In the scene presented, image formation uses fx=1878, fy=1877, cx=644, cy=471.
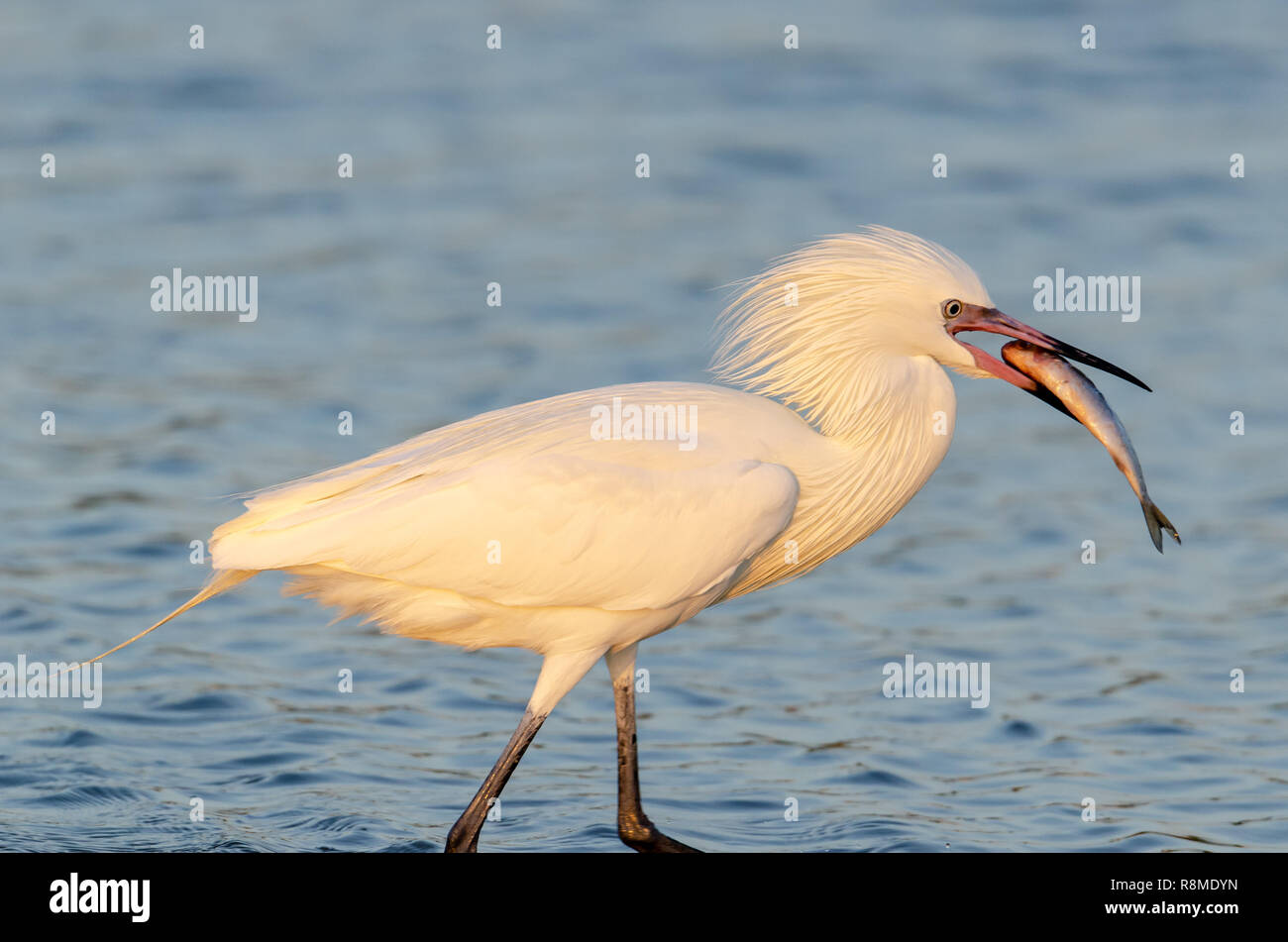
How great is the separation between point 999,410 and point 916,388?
695 cm

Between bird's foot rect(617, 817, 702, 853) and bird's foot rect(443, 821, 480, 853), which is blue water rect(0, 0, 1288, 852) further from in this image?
bird's foot rect(443, 821, 480, 853)

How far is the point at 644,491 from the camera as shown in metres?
7.92

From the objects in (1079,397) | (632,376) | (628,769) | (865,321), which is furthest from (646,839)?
(632,376)

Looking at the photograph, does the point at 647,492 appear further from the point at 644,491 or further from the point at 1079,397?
the point at 1079,397

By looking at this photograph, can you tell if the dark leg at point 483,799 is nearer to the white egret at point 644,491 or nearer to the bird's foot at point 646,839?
the white egret at point 644,491

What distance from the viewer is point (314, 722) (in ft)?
34.0

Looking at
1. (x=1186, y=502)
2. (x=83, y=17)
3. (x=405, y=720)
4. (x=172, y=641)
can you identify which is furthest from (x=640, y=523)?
(x=83, y=17)

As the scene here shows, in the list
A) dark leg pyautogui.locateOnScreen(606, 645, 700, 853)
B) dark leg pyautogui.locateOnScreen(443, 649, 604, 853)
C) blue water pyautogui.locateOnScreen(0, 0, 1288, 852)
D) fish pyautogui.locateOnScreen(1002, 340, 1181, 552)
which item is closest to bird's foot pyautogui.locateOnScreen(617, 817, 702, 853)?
dark leg pyautogui.locateOnScreen(606, 645, 700, 853)

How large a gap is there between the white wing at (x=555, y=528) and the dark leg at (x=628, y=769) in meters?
0.68

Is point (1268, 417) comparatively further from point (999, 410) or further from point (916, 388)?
point (916, 388)

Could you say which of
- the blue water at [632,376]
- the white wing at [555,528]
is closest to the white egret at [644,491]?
the white wing at [555,528]

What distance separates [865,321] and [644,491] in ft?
4.48

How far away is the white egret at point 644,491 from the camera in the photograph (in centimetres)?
789
